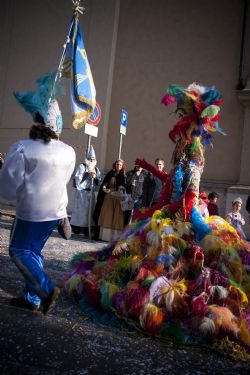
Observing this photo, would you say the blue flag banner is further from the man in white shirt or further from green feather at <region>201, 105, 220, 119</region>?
the man in white shirt

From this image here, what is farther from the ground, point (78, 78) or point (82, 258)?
point (78, 78)

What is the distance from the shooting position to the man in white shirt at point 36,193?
2.92 m

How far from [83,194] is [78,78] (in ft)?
11.8

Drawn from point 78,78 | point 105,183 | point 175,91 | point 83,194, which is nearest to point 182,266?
point 175,91

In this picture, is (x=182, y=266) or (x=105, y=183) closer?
(x=182, y=266)

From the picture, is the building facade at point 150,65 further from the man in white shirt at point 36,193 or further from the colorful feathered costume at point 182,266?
the man in white shirt at point 36,193

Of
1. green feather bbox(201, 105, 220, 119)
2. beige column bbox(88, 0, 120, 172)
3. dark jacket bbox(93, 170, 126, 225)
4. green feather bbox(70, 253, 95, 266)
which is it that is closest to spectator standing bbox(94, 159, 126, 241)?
dark jacket bbox(93, 170, 126, 225)

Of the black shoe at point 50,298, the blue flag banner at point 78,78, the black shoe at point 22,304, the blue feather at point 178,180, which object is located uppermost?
the blue flag banner at point 78,78

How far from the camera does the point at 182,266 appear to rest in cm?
329

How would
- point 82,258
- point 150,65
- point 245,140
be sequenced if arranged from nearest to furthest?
point 82,258, point 245,140, point 150,65

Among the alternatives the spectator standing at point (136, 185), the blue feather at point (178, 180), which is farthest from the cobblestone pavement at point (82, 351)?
the spectator standing at point (136, 185)

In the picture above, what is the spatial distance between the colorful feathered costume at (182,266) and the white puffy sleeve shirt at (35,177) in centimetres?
80

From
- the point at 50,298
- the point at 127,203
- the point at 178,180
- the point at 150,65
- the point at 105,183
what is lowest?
the point at 50,298

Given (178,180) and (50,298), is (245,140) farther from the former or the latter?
(50,298)
